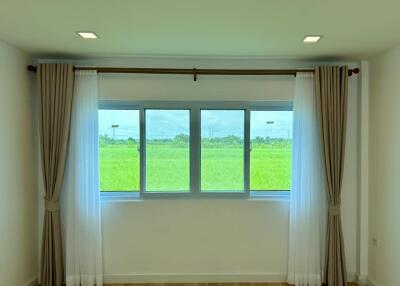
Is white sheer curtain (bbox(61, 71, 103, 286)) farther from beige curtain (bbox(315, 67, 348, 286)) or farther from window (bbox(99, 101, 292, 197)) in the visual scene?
beige curtain (bbox(315, 67, 348, 286))

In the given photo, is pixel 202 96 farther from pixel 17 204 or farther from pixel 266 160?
pixel 17 204

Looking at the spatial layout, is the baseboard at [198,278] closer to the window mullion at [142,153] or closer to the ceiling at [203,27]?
the window mullion at [142,153]

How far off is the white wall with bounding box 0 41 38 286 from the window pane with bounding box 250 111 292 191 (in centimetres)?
252

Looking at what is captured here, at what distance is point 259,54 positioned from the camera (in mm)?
3535

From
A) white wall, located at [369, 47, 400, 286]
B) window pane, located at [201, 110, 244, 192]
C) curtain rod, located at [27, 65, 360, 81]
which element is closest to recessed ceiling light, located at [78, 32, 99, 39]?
curtain rod, located at [27, 65, 360, 81]

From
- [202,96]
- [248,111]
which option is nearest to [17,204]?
[202,96]

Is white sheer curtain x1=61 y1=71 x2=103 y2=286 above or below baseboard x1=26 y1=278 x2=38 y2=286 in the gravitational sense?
above

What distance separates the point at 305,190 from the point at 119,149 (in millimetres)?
2194

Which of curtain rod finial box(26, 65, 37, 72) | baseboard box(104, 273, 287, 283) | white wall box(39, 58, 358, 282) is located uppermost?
curtain rod finial box(26, 65, 37, 72)

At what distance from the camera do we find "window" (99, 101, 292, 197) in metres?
3.81

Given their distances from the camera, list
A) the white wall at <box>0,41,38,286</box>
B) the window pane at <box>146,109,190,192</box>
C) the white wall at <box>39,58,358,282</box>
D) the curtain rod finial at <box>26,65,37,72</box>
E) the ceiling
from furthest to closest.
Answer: the window pane at <box>146,109,190,192</box>
the white wall at <box>39,58,358,282</box>
the curtain rod finial at <box>26,65,37,72</box>
the white wall at <box>0,41,38,286</box>
the ceiling

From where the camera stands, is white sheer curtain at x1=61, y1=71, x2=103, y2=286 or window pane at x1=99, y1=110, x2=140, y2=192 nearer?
white sheer curtain at x1=61, y1=71, x2=103, y2=286

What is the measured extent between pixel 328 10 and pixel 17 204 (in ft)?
11.1

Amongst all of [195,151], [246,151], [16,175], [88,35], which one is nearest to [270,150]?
[246,151]
